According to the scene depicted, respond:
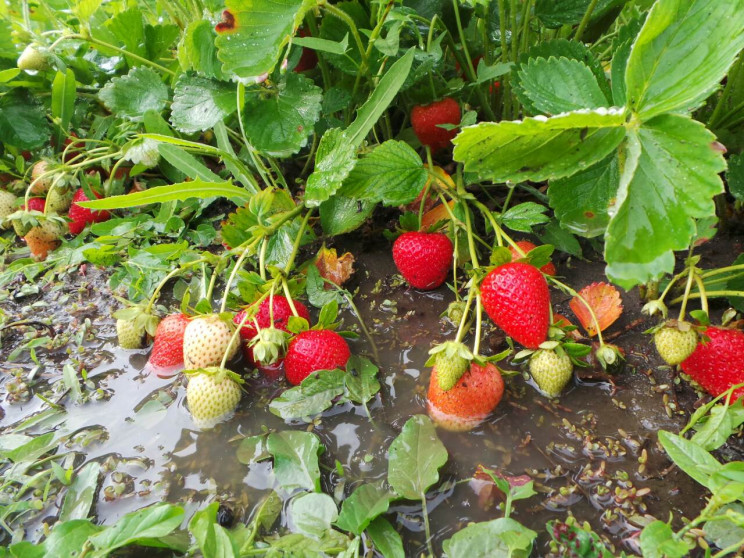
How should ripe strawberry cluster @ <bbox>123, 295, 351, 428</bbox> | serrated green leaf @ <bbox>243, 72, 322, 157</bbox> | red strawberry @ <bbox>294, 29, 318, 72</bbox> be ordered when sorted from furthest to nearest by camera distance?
red strawberry @ <bbox>294, 29, 318, 72</bbox> < serrated green leaf @ <bbox>243, 72, 322, 157</bbox> < ripe strawberry cluster @ <bbox>123, 295, 351, 428</bbox>

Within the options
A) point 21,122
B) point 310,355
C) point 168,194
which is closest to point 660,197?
point 310,355

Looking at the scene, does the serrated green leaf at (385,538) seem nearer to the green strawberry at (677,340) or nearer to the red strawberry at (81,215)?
the green strawberry at (677,340)

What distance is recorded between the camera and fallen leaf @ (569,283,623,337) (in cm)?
107

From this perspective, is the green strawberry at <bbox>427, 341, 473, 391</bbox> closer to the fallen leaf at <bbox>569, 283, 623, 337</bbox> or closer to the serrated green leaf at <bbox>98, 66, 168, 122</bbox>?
the fallen leaf at <bbox>569, 283, 623, 337</bbox>

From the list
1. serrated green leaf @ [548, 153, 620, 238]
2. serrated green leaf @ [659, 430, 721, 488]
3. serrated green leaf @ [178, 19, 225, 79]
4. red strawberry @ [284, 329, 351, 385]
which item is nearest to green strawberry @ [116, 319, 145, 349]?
red strawberry @ [284, 329, 351, 385]

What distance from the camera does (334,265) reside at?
1.28m

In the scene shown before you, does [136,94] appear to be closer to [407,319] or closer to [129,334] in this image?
[129,334]

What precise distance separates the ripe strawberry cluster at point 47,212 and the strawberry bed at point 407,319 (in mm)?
49

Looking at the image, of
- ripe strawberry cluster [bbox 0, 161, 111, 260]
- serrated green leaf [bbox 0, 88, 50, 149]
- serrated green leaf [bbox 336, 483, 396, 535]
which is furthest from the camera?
serrated green leaf [bbox 0, 88, 50, 149]

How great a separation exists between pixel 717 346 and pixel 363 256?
2.54 ft

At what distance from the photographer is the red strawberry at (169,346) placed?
1104 millimetres

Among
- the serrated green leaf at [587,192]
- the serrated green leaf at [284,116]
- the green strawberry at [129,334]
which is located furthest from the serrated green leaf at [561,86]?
the green strawberry at [129,334]

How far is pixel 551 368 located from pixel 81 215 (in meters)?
1.43

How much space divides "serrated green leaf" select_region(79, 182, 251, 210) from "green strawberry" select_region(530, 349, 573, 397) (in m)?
0.74
